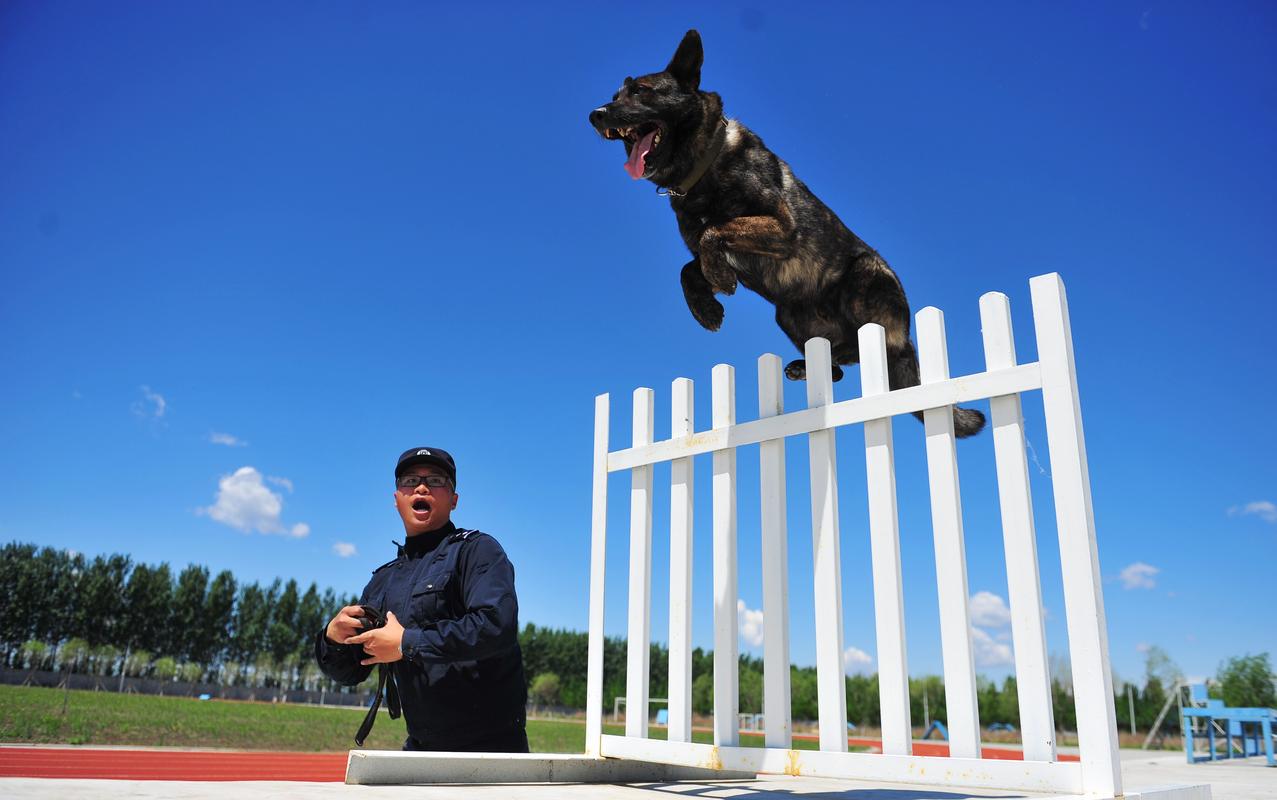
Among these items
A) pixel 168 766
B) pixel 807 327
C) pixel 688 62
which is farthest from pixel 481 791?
pixel 168 766

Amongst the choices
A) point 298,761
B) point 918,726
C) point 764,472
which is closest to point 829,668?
point 764,472

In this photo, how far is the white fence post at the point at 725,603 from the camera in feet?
10.0

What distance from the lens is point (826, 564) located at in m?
2.79

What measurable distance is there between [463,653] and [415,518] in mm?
822

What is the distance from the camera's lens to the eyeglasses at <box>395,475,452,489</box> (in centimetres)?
329

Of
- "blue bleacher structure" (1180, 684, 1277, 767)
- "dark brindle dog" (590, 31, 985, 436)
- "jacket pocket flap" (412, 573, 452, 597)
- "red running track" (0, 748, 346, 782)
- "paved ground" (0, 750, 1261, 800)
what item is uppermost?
"dark brindle dog" (590, 31, 985, 436)

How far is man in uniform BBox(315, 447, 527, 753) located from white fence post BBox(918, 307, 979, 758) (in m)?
1.47

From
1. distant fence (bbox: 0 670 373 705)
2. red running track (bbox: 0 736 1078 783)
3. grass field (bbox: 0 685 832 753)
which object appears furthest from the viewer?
distant fence (bbox: 0 670 373 705)

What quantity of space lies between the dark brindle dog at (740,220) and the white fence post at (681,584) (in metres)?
0.62

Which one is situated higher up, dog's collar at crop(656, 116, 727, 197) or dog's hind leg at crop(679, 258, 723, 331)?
dog's collar at crop(656, 116, 727, 197)

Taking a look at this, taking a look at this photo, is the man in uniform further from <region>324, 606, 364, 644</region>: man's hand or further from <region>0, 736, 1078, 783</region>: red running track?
<region>0, 736, 1078, 783</region>: red running track

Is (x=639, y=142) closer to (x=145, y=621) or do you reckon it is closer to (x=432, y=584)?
(x=432, y=584)

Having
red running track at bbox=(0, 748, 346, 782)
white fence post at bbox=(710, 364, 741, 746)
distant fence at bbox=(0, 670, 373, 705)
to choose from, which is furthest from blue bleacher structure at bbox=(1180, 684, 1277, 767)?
distant fence at bbox=(0, 670, 373, 705)

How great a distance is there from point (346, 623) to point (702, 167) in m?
2.09
